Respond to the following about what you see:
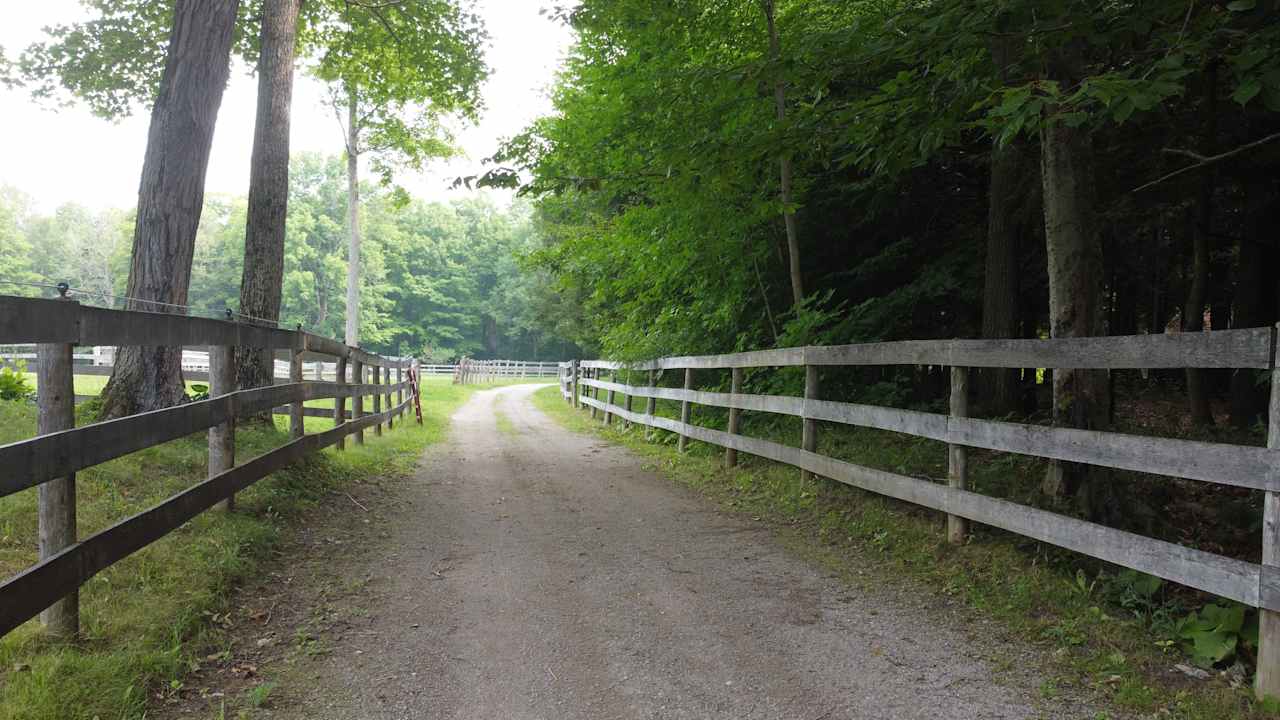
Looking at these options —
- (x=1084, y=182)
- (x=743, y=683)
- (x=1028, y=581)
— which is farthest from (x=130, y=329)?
(x=1084, y=182)

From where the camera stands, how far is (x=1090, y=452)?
3.80 m

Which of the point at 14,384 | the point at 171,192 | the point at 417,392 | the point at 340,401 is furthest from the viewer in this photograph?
the point at 417,392

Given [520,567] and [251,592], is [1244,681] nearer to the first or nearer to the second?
[520,567]

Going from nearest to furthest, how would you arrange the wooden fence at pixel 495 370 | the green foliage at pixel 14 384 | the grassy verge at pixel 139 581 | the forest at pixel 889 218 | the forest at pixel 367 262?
1. the grassy verge at pixel 139 581
2. the forest at pixel 889 218
3. the green foliage at pixel 14 384
4. the wooden fence at pixel 495 370
5. the forest at pixel 367 262

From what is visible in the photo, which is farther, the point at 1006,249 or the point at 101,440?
the point at 1006,249

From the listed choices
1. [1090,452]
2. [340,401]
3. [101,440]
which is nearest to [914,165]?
[1090,452]

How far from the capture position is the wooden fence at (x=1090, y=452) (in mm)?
2932

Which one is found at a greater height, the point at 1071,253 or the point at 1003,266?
the point at 1003,266

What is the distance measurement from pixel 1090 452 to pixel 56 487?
4.45 m

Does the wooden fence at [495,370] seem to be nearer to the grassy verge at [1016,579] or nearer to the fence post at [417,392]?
the fence post at [417,392]

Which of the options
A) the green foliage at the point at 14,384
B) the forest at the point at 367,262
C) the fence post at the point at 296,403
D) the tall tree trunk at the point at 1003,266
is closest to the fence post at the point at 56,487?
the fence post at the point at 296,403

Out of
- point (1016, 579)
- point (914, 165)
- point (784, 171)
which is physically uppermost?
point (784, 171)

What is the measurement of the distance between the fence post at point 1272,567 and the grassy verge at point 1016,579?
0.09 meters

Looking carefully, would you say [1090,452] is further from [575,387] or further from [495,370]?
[495,370]
